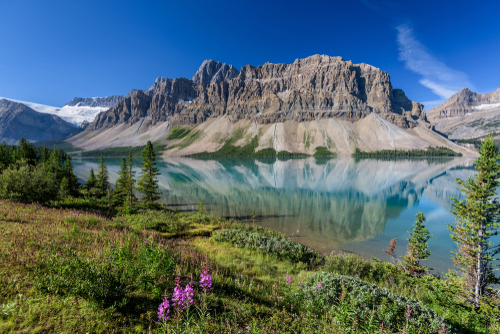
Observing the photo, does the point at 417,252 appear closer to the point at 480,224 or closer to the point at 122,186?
the point at 480,224

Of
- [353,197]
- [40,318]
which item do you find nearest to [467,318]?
[40,318]

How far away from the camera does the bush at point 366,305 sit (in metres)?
5.28

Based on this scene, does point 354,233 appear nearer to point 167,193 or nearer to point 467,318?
point 467,318

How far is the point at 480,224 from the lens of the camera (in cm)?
1118

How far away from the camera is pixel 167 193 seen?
5331cm

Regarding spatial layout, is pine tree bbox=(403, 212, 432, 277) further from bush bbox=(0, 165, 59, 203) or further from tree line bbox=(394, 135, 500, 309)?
bush bbox=(0, 165, 59, 203)

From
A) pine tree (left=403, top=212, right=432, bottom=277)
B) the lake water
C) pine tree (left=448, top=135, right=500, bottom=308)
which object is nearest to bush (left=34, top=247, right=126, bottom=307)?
pine tree (left=448, top=135, right=500, bottom=308)

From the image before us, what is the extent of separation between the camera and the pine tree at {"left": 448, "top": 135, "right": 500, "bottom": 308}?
1077 centimetres

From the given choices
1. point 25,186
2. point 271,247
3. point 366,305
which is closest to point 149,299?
point 366,305

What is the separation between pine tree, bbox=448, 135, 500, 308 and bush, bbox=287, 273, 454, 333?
7.86 metres

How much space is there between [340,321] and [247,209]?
1383 inches

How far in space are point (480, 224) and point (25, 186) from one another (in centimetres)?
3017

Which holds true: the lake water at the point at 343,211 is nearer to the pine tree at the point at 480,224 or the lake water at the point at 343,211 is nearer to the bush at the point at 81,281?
the pine tree at the point at 480,224

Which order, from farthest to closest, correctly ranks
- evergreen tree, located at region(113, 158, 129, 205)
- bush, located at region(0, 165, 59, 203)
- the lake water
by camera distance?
evergreen tree, located at region(113, 158, 129, 205), the lake water, bush, located at region(0, 165, 59, 203)
